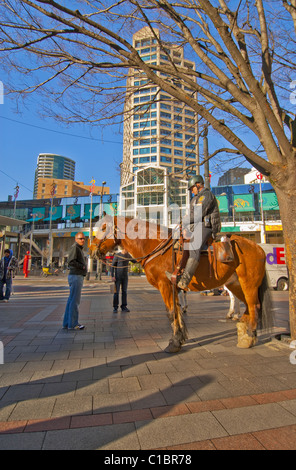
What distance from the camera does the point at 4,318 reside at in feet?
→ 24.1

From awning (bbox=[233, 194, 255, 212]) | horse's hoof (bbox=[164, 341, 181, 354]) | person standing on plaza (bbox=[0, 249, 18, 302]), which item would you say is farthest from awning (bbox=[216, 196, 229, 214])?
horse's hoof (bbox=[164, 341, 181, 354])

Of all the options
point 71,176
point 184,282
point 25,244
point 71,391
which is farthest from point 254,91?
point 71,176

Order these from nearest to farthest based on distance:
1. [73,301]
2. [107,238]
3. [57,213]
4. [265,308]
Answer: [265,308]
[107,238]
[73,301]
[57,213]

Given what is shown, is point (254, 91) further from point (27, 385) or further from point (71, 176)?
point (71, 176)

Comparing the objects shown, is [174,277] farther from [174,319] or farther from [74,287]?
[74,287]

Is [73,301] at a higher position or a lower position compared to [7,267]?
lower

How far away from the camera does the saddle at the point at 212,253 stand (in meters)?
4.50

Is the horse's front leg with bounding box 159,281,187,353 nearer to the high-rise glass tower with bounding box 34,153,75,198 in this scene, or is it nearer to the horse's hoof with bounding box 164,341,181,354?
the horse's hoof with bounding box 164,341,181,354

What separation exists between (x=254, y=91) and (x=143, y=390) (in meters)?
5.21

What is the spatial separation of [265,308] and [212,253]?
4.97 ft

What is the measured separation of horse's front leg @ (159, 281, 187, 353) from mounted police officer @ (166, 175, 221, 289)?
25cm

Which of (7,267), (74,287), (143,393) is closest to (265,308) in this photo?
(143,393)

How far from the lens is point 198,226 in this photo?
4.68 m

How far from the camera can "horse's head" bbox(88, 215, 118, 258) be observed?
5558mm
